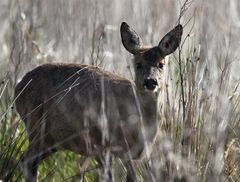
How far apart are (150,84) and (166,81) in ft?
0.79

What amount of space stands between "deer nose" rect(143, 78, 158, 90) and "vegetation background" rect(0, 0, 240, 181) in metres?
0.11

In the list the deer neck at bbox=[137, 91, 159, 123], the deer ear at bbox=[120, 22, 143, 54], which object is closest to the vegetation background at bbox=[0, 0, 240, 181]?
the deer neck at bbox=[137, 91, 159, 123]

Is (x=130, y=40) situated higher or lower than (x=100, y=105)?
higher

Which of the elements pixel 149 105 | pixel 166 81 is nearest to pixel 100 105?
pixel 149 105

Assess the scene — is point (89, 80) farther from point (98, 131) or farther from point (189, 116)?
point (189, 116)

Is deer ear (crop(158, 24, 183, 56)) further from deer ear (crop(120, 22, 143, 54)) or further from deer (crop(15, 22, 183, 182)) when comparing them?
deer ear (crop(120, 22, 143, 54))

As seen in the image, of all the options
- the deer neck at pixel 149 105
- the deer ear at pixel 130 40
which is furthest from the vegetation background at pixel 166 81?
the deer ear at pixel 130 40

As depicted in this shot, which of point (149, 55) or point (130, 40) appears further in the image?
point (130, 40)

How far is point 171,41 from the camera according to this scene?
6.41 metres

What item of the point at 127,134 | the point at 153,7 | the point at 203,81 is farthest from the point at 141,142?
the point at 153,7

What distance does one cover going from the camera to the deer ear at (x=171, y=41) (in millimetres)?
6242

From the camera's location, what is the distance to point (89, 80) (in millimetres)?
6523

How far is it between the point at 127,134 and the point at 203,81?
736 millimetres

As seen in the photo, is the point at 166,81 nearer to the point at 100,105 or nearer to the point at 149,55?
the point at 149,55
